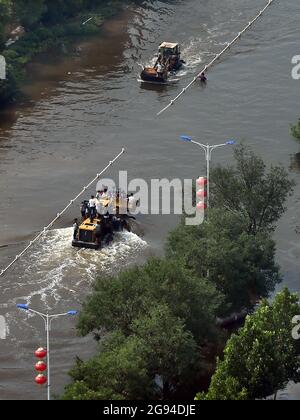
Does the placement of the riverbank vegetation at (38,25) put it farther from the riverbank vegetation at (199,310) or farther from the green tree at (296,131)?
the riverbank vegetation at (199,310)

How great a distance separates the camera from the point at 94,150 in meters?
68.8

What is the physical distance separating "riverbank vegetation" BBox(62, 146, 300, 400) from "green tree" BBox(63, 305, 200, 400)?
0.14 feet

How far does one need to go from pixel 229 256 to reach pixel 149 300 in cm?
628

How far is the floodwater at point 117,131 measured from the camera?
172ft

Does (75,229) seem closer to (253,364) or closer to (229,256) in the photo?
(229,256)

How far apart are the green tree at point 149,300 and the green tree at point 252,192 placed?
1004cm

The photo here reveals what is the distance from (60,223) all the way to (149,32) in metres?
36.3

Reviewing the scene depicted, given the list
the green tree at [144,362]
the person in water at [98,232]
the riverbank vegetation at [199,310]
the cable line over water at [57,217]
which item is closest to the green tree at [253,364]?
the riverbank vegetation at [199,310]

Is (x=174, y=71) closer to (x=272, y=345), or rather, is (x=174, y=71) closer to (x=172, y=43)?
(x=172, y=43)

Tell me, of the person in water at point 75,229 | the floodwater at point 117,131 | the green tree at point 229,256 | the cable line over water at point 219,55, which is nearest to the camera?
the green tree at point 229,256

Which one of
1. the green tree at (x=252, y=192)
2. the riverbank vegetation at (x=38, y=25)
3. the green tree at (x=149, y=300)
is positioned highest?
the riverbank vegetation at (x=38, y=25)

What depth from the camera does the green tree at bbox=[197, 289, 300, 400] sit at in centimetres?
3869

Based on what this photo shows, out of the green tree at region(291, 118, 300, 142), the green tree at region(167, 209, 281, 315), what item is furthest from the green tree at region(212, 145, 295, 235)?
the green tree at region(291, 118, 300, 142)
